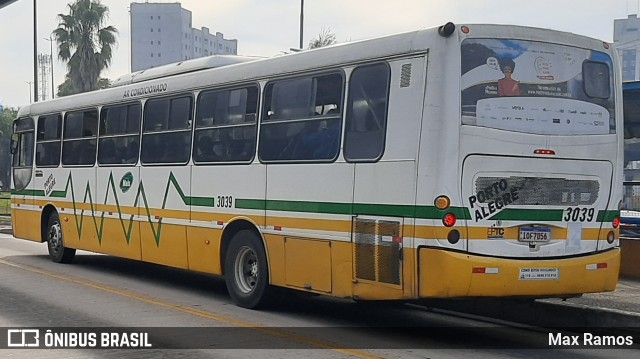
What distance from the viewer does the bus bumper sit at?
8.88 meters

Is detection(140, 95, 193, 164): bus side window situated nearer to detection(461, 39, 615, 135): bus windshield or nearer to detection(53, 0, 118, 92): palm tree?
detection(461, 39, 615, 135): bus windshield

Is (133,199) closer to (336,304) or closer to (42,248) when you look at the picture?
(336,304)

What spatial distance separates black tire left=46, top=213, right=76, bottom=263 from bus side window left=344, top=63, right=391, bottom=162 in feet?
29.4

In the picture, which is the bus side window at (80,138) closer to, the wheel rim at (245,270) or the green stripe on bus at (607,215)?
the wheel rim at (245,270)

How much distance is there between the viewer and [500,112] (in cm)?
927

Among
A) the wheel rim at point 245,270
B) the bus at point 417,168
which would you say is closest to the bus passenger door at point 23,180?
the bus at point 417,168

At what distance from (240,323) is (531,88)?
4.30 m

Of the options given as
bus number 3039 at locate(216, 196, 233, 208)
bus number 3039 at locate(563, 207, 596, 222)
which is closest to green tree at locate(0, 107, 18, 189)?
bus number 3039 at locate(216, 196, 233, 208)

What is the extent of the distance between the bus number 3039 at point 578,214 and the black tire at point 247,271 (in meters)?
3.87

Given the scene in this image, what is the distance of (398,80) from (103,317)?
15.3 feet

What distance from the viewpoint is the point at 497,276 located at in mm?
9031

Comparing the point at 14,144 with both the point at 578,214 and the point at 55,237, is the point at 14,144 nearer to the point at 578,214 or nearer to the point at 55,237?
the point at 55,237

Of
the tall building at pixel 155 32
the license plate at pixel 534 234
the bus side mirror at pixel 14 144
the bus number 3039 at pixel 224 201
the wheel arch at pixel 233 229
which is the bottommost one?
the wheel arch at pixel 233 229

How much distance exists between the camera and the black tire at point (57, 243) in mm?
17406
